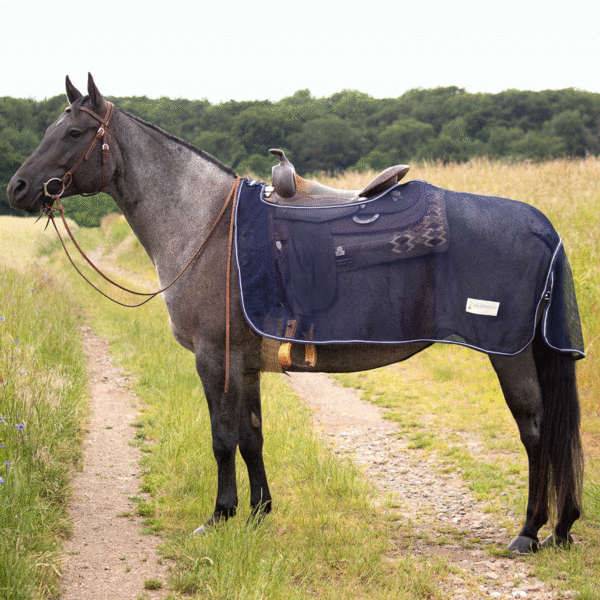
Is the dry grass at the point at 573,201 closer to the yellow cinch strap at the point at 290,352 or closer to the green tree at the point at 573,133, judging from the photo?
the yellow cinch strap at the point at 290,352

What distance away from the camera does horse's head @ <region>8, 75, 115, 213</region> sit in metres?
3.31

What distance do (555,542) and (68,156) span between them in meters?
3.62

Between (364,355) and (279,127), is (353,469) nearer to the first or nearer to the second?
(364,355)

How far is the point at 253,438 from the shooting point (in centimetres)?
362

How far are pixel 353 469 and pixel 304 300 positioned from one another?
173 centimetres

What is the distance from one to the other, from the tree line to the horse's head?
44.2ft

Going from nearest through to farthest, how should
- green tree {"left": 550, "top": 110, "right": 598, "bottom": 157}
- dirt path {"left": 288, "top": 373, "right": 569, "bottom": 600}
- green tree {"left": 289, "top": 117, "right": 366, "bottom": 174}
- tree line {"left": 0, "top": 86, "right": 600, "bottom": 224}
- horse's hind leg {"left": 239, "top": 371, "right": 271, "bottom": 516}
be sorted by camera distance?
dirt path {"left": 288, "top": 373, "right": 569, "bottom": 600}
horse's hind leg {"left": 239, "top": 371, "right": 271, "bottom": 516}
green tree {"left": 289, "top": 117, "right": 366, "bottom": 174}
tree line {"left": 0, "top": 86, "right": 600, "bottom": 224}
green tree {"left": 550, "top": 110, "right": 598, "bottom": 157}

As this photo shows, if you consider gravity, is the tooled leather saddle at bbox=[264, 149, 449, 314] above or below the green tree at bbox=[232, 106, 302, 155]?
below

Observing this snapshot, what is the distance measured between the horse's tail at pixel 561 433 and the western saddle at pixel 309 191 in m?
1.24

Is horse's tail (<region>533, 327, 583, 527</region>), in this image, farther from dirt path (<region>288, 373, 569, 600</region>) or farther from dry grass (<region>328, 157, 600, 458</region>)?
dry grass (<region>328, 157, 600, 458</region>)

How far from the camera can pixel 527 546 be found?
339cm

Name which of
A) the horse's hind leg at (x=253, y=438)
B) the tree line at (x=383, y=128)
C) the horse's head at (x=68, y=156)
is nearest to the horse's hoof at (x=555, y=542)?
the horse's hind leg at (x=253, y=438)

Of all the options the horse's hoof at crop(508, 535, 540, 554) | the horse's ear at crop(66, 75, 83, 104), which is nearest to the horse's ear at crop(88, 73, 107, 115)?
the horse's ear at crop(66, 75, 83, 104)

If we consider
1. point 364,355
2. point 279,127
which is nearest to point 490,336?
point 364,355
